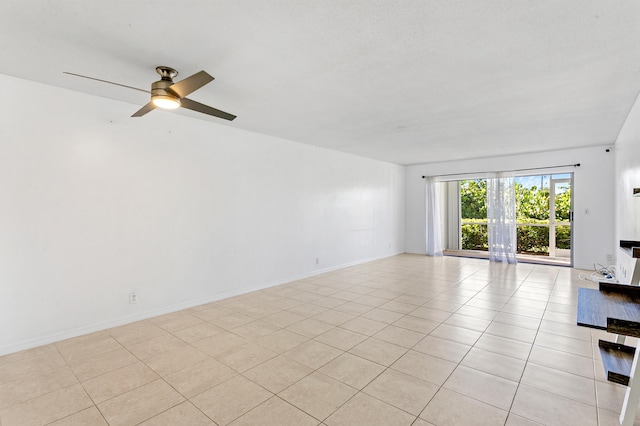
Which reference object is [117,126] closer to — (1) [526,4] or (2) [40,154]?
(2) [40,154]

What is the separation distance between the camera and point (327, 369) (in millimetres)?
2457

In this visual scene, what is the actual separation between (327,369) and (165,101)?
8.38 feet

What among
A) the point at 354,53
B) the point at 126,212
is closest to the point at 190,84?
the point at 354,53

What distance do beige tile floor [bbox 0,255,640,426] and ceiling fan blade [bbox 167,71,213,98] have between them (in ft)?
7.26

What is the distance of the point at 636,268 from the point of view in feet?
6.49

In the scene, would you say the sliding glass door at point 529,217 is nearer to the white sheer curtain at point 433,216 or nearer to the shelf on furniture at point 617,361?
the white sheer curtain at point 433,216

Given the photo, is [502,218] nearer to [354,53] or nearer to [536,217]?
[536,217]

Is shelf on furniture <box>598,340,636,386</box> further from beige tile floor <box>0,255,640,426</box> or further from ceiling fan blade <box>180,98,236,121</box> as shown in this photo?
ceiling fan blade <box>180,98,236,121</box>

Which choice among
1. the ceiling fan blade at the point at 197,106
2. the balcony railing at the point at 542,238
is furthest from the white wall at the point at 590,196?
the ceiling fan blade at the point at 197,106

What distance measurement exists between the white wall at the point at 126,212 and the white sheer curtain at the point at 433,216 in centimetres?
397

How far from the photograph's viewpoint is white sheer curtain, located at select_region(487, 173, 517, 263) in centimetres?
679

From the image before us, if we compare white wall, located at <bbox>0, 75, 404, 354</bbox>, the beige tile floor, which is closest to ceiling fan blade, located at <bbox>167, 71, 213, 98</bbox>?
white wall, located at <bbox>0, 75, 404, 354</bbox>

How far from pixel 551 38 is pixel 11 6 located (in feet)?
11.3

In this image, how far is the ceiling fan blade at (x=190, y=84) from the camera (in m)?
2.10
